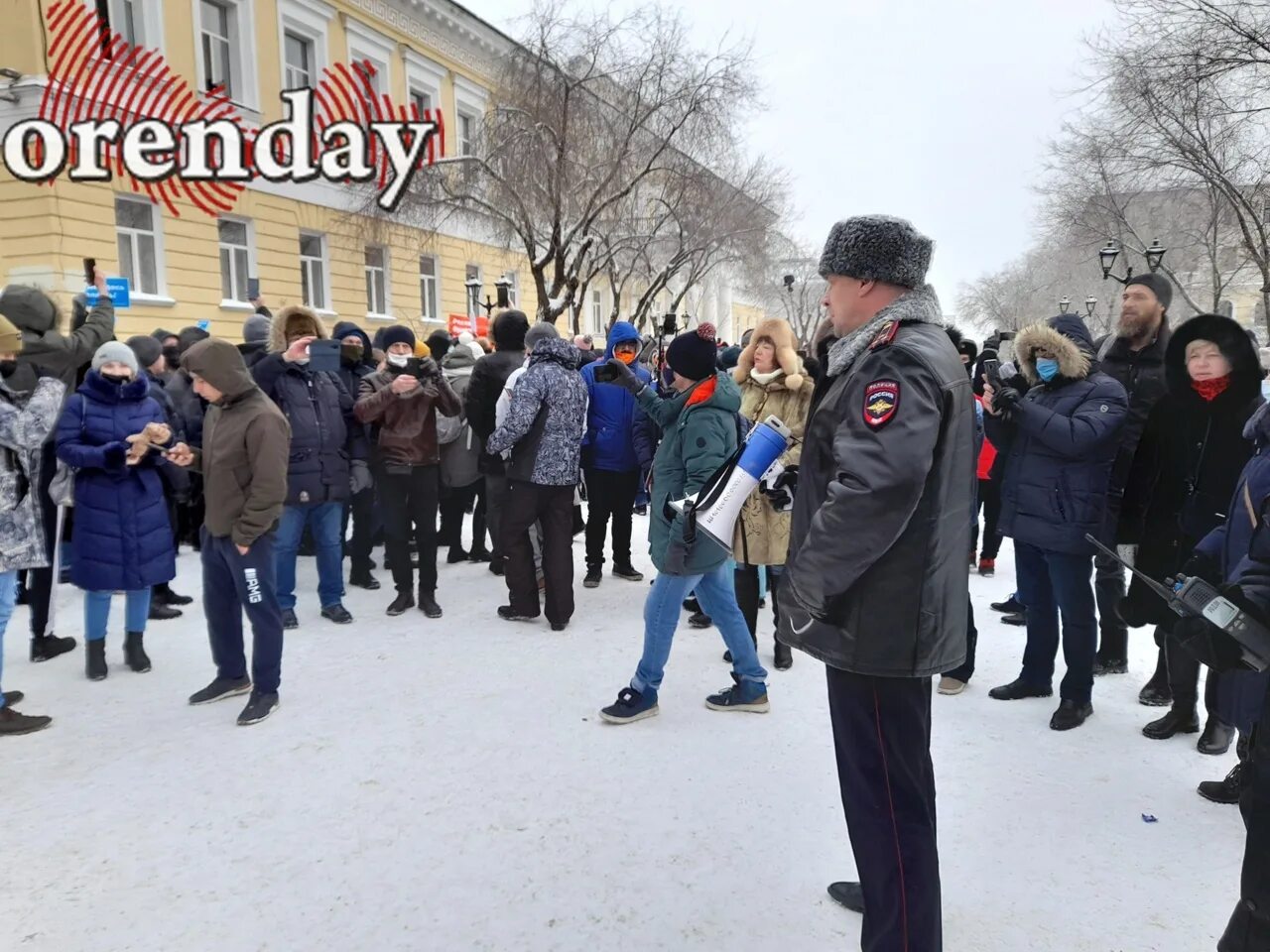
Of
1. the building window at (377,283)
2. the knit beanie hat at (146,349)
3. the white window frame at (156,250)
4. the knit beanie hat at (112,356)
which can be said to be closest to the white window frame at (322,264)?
the building window at (377,283)

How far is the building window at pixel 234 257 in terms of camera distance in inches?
667

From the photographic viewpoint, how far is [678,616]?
12.9ft

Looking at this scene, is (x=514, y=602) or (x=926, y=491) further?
(x=514, y=602)

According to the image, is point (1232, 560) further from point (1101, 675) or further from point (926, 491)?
point (1101, 675)

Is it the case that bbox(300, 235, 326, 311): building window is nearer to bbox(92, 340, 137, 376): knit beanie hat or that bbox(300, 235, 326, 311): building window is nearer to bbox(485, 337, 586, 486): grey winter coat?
bbox(485, 337, 586, 486): grey winter coat

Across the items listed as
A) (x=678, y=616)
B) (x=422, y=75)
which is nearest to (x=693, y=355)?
(x=678, y=616)

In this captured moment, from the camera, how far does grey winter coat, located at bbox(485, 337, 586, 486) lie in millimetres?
5473

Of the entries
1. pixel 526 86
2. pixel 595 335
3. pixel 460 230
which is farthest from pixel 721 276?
pixel 526 86

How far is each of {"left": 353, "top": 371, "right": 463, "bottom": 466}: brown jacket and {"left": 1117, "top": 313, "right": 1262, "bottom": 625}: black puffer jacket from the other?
4.37 m

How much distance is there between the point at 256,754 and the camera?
3713 millimetres

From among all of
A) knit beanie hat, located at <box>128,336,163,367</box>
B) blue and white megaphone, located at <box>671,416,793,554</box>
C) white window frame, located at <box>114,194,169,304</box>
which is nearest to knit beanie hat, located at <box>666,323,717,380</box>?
blue and white megaphone, located at <box>671,416,793,554</box>

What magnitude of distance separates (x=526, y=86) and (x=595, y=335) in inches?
663

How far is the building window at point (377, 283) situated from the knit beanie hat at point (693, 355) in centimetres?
1828

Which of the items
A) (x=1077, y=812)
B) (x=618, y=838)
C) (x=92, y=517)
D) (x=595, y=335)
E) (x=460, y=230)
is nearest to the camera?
(x=618, y=838)
